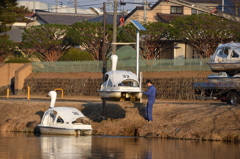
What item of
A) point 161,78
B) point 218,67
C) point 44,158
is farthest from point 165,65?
point 44,158

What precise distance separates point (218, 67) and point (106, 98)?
36.8 ft

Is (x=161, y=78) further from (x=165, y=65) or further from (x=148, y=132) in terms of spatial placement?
(x=148, y=132)

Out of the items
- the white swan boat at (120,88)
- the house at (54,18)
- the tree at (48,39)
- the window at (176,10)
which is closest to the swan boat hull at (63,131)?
the white swan boat at (120,88)

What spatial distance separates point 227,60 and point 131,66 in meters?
15.9

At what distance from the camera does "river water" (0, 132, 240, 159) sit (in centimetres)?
1827

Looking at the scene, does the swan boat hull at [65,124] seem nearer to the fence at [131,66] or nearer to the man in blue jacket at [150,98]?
the man in blue jacket at [150,98]

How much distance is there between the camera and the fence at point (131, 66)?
44.0 meters

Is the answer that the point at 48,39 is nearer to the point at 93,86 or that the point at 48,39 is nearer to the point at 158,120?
the point at 93,86

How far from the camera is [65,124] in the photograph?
24.9 meters

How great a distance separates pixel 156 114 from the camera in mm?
26469

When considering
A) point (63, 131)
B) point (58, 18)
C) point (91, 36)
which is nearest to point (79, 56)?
point (91, 36)

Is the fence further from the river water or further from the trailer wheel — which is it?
the river water

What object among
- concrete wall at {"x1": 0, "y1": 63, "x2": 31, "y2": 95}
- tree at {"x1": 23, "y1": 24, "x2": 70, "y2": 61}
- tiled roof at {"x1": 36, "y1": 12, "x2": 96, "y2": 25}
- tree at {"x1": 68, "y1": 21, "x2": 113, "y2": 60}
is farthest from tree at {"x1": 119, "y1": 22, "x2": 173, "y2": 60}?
tiled roof at {"x1": 36, "y1": 12, "x2": 96, "y2": 25}

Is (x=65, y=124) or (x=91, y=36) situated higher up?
(x=91, y=36)
